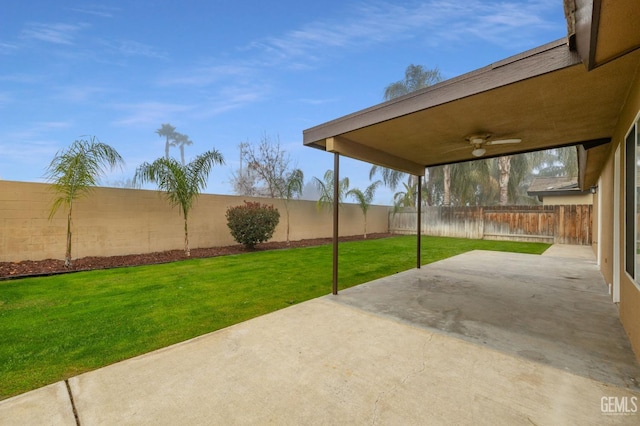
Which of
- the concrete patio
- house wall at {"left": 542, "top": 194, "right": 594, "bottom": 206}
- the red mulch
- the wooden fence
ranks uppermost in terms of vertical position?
house wall at {"left": 542, "top": 194, "right": 594, "bottom": 206}

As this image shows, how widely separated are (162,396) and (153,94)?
25.7 m

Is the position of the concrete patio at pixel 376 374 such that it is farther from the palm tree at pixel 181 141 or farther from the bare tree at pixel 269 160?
the palm tree at pixel 181 141

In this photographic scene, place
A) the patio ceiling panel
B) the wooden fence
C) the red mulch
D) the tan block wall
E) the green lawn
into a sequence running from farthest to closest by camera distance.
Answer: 1. the wooden fence
2. the tan block wall
3. the red mulch
4. the green lawn
5. the patio ceiling panel

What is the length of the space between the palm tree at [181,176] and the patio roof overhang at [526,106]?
4582 mm

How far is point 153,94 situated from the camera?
21875 millimetres

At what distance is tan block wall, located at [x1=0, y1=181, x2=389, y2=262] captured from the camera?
5801mm

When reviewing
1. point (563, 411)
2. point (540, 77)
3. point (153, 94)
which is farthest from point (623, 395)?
point (153, 94)

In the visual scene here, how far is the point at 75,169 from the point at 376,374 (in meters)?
7.09

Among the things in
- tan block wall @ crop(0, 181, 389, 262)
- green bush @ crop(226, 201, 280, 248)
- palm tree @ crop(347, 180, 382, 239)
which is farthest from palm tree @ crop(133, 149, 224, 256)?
palm tree @ crop(347, 180, 382, 239)

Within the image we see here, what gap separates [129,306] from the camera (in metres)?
3.65

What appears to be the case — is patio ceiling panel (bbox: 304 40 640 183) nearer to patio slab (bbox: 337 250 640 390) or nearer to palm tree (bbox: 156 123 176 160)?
patio slab (bbox: 337 250 640 390)

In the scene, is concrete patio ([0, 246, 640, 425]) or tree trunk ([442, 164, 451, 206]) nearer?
concrete patio ([0, 246, 640, 425])

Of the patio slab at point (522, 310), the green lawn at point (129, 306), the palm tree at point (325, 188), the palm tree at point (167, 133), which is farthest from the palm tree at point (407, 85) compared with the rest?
the palm tree at point (167, 133)

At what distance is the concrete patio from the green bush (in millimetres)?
5485
